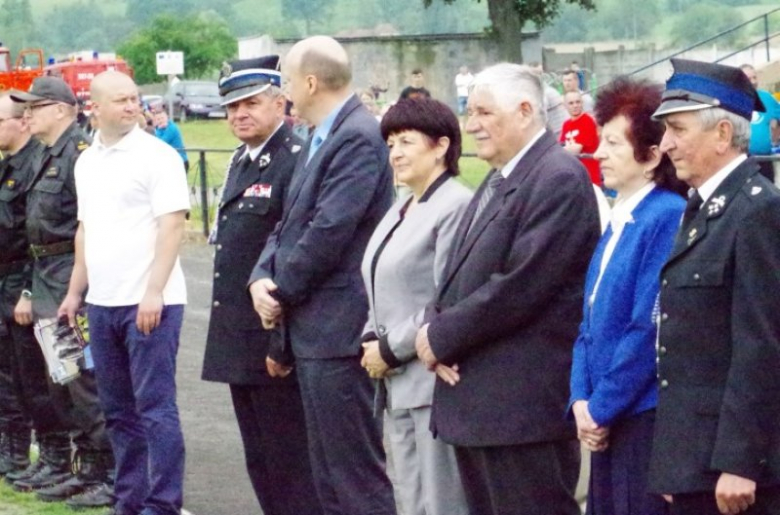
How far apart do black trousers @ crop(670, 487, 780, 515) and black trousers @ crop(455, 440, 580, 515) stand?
68 cm

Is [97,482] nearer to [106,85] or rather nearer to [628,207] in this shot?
[106,85]

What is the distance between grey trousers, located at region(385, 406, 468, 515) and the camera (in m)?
5.55

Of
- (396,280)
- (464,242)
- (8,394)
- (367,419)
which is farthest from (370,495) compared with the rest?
(8,394)

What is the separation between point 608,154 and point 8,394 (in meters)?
5.33

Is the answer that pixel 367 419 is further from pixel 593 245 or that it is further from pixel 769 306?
pixel 769 306

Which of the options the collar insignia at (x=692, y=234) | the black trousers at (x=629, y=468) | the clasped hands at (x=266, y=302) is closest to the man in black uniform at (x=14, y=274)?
the clasped hands at (x=266, y=302)

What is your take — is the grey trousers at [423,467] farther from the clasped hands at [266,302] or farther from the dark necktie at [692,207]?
the dark necktie at [692,207]

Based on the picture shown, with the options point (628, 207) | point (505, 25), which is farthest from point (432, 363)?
point (505, 25)

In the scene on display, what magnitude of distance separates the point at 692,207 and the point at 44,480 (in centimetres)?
531

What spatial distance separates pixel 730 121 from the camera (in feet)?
14.3

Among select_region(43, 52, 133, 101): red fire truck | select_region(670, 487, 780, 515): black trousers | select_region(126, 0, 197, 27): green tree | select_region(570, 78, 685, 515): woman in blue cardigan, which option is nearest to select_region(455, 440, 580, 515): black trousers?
select_region(570, 78, 685, 515): woman in blue cardigan

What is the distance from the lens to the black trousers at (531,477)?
5.02 metres

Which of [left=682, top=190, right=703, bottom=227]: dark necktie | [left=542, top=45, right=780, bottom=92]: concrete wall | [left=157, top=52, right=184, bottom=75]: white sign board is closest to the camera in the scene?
[left=682, top=190, right=703, bottom=227]: dark necktie

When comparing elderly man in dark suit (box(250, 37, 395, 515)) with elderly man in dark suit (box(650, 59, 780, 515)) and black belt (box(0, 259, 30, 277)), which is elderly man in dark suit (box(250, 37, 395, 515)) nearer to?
elderly man in dark suit (box(650, 59, 780, 515))
